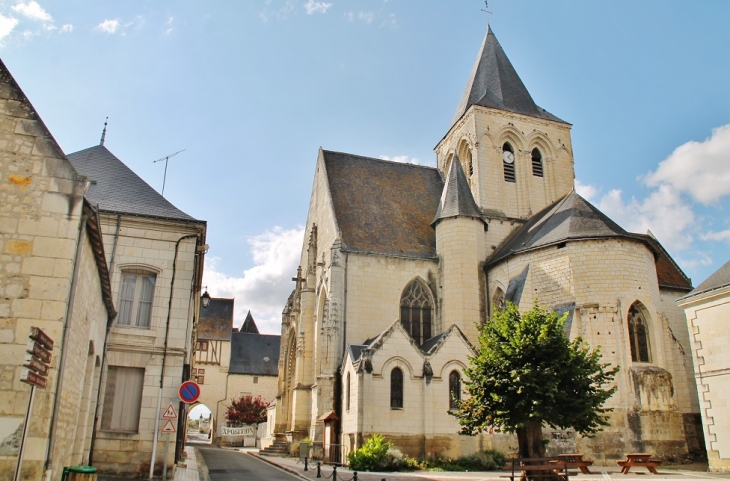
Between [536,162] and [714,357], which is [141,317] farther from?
[536,162]

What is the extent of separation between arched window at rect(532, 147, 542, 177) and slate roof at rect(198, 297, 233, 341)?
1137 inches

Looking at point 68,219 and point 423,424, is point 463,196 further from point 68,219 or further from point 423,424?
point 68,219

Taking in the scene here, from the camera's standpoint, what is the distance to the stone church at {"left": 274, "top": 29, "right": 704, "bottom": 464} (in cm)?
1862

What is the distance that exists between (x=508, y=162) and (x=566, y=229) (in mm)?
8965

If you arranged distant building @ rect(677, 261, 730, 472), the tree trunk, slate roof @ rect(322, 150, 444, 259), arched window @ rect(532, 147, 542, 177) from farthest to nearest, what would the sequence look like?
arched window @ rect(532, 147, 542, 177) < slate roof @ rect(322, 150, 444, 259) < distant building @ rect(677, 261, 730, 472) < the tree trunk

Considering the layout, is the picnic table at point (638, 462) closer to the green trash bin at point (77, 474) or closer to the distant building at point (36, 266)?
the green trash bin at point (77, 474)

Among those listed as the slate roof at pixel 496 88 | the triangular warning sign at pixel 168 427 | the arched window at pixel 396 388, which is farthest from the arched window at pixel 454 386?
the slate roof at pixel 496 88

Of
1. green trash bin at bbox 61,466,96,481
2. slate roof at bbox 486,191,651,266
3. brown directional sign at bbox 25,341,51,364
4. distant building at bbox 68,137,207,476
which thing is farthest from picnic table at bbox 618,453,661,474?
brown directional sign at bbox 25,341,51,364

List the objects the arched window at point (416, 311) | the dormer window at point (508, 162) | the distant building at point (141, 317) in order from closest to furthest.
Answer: the distant building at point (141, 317), the arched window at point (416, 311), the dormer window at point (508, 162)

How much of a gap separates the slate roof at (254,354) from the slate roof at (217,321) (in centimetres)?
232

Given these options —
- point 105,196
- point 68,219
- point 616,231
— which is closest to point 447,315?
point 616,231

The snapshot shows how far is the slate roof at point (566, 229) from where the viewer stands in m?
19.9

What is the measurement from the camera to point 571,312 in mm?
19156

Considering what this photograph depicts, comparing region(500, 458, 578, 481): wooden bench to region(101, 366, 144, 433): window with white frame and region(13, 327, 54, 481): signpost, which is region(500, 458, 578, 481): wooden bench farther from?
region(13, 327, 54, 481): signpost
